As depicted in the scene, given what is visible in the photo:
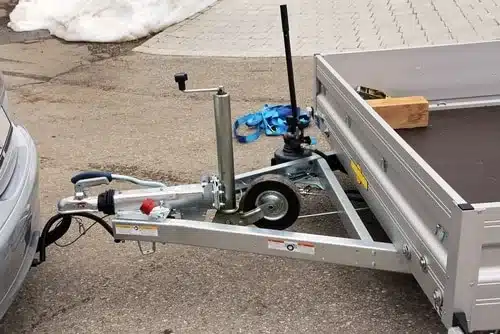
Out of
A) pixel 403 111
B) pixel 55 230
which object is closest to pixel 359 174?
pixel 403 111

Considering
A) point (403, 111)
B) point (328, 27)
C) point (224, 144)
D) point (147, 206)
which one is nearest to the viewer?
point (147, 206)

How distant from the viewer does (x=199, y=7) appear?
12.5 metres

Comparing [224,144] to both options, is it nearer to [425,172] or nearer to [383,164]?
[383,164]

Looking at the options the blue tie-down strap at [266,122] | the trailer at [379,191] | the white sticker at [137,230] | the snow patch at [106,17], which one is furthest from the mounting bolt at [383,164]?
the snow patch at [106,17]

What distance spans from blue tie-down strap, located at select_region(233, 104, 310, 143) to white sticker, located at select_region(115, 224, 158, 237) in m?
2.78

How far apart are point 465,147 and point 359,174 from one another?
2.18 feet

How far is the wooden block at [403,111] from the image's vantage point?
405 centimetres

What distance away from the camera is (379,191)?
11.0 feet

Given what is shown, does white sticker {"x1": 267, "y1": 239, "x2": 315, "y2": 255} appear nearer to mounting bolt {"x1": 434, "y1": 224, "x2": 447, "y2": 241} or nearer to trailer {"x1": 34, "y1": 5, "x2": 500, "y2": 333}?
trailer {"x1": 34, "y1": 5, "x2": 500, "y2": 333}

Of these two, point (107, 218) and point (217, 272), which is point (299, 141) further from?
point (107, 218)

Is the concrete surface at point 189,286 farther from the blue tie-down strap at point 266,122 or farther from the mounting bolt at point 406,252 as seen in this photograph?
the mounting bolt at point 406,252

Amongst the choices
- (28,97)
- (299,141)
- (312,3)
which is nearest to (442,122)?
(299,141)

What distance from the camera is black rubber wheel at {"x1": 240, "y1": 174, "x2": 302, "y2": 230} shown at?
153 inches

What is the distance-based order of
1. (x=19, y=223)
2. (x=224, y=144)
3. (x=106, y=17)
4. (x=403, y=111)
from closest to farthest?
(x=19, y=223) < (x=224, y=144) < (x=403, y=111) < (x=106, y=17)
